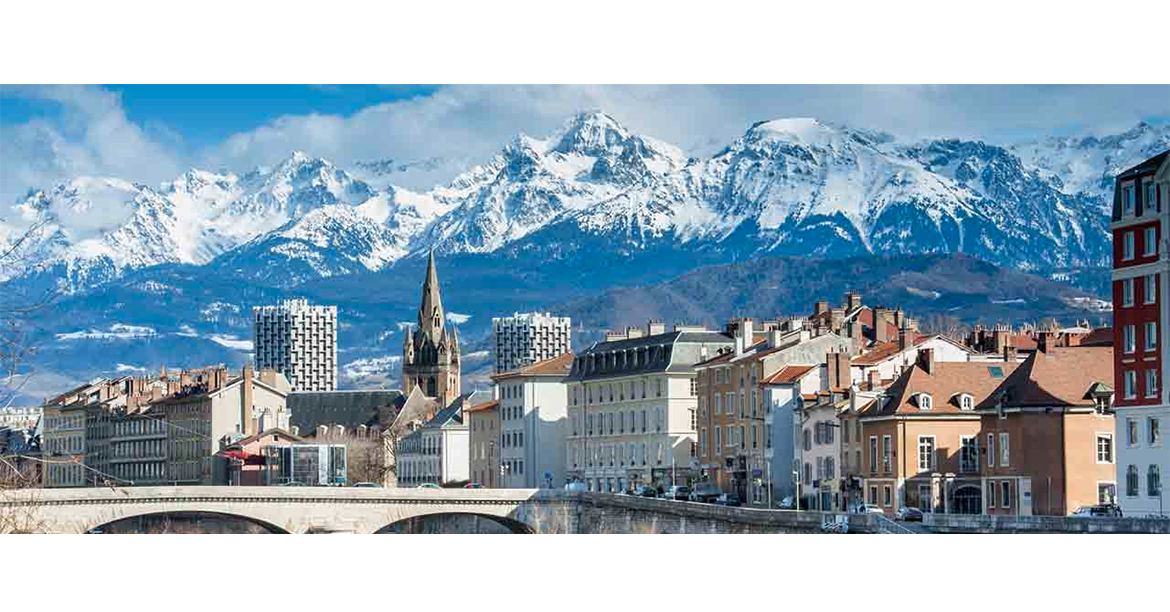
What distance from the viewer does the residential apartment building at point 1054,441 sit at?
293 ft

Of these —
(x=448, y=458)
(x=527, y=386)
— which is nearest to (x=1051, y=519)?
(x=527, y=386)

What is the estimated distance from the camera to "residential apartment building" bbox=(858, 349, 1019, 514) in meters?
96.4

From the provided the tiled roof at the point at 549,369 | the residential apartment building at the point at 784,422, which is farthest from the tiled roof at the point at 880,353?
the tiled roof at the point at 549,369

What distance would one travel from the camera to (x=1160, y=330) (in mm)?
82562

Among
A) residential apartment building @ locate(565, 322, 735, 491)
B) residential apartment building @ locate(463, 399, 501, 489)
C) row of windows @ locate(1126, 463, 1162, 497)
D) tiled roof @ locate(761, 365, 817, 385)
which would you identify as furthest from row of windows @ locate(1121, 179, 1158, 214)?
residential apartment building @ locate(463, 399, 501, 489)

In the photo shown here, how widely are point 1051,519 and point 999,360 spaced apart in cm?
4539

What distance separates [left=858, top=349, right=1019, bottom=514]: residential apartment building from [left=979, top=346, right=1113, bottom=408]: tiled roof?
10.3 ft

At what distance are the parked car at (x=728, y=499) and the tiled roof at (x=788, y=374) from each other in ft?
20.2

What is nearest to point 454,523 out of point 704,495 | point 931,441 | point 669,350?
point 704,495

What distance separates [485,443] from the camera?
170 m

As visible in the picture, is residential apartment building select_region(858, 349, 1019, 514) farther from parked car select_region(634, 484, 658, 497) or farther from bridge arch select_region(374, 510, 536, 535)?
bridge arch select_region(374, 510, 536, 535)

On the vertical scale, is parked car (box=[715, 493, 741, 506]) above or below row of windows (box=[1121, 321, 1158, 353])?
below

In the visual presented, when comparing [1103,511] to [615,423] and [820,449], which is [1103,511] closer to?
[820,449]

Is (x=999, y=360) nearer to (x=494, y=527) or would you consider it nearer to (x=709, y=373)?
(x=709, y=373)
